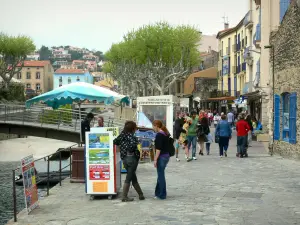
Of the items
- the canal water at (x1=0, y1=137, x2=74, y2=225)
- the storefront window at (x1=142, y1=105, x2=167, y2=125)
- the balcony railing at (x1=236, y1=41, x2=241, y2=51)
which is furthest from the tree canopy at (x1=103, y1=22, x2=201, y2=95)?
the storefront window at (x1=142, y1=105, x2=167, y2=125)

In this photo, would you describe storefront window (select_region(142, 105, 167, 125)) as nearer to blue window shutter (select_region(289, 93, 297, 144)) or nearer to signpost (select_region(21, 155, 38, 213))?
blue window shutter (select_region(289, 93, 297, 144))

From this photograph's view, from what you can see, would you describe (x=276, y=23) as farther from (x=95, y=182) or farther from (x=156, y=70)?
(x=156, y=70)

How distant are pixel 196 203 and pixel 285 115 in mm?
10614

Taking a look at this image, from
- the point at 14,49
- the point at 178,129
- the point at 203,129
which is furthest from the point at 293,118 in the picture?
the point at 14,49

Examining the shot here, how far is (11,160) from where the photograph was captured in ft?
121

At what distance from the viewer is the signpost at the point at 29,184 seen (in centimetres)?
960

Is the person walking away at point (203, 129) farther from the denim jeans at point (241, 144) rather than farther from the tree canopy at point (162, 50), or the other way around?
the tree canopy at point (162, 50)

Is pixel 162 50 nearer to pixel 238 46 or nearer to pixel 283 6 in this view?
pixel 238 46

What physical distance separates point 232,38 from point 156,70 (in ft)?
31.9

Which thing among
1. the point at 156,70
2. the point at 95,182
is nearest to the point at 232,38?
the point at 156,70

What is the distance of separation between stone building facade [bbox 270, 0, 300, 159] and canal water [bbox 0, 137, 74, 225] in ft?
29.8

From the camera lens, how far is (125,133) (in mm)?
10805

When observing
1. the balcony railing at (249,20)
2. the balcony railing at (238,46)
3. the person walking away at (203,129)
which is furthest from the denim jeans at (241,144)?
the balcony railing at (238,46)

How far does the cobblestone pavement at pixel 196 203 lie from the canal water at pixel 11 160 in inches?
76.7
